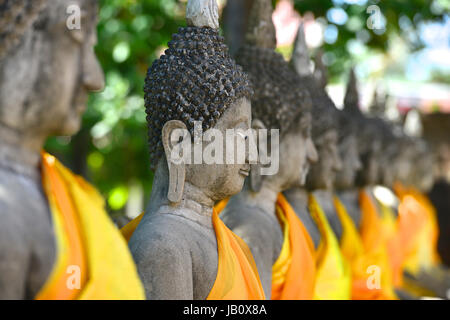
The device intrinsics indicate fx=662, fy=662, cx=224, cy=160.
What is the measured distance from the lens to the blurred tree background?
725 centimetres

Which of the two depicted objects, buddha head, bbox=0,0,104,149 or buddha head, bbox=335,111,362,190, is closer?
buddha head, bbox=0,0,104,149

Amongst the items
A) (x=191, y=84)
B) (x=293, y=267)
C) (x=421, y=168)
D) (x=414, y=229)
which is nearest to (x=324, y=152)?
(x=293, y=267)

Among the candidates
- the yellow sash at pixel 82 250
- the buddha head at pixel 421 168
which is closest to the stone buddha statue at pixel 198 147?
the yellow sash at pixel 82 250

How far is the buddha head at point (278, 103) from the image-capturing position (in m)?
4.60

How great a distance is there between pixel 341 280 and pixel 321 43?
171 inches

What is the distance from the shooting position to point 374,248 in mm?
6559

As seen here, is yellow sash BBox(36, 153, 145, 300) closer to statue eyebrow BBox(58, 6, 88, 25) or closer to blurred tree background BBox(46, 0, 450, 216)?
statue eyebrow BBox(58, 6, 88, 25)

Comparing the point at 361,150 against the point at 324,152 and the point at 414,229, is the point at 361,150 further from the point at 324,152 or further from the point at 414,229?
the point at 324,152

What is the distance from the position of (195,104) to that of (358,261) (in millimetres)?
3189

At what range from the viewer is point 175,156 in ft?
11.0

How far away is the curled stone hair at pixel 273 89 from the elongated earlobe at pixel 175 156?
1309mm

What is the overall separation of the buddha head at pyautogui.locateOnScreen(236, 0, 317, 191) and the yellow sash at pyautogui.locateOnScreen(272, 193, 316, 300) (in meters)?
0.33

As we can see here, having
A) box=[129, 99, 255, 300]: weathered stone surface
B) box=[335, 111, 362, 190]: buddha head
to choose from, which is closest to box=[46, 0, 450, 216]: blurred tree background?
box=[335, 111, 362, 190]: buddha head

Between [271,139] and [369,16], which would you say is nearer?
[271,139]
